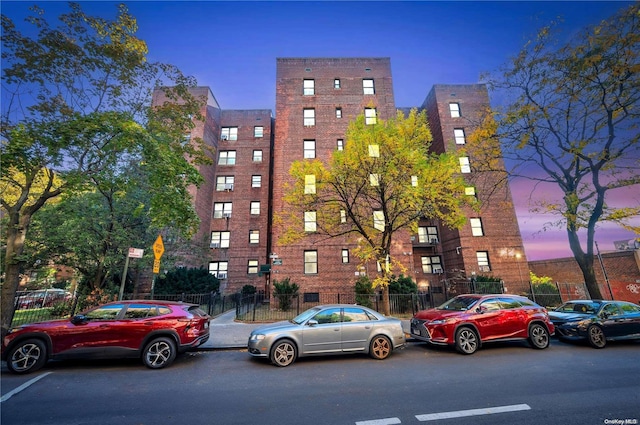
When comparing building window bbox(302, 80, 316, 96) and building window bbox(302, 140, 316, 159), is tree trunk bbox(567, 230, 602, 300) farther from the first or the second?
building window bbox(302, 80, 316, 96)

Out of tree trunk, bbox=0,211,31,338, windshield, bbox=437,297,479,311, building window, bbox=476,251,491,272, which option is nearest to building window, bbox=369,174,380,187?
windshield, bbox=437,297,479,311

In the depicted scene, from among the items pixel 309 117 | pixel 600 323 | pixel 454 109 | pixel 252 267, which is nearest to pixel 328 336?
pixel 600 323

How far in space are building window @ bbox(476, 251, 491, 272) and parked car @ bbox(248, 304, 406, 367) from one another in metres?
18.0

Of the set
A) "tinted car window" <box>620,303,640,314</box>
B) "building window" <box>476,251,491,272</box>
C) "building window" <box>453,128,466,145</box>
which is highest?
"building window" <box>453,128,466,145</box>

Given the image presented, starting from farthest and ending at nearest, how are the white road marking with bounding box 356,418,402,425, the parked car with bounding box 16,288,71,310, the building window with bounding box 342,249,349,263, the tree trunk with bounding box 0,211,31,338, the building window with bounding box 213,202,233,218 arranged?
the building window with bounding box 213,202,233,218 → the building window with bounding box 342,249,349,263 → the parked car with bounding box 16,288,71,310 → the tree trunk with bounding box 0,211,31,338 → the white road marking with bounding box 356,418,402,425

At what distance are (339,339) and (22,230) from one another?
10.7m

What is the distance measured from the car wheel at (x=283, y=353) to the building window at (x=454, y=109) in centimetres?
2644

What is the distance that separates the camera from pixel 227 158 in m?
28.3

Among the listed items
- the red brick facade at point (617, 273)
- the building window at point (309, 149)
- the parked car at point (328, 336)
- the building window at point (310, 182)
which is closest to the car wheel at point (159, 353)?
the parked car at point (328, 336)

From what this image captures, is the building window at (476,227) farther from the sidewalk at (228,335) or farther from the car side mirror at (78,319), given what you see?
the car side mirror at (78,319)

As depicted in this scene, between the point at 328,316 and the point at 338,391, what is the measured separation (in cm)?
245

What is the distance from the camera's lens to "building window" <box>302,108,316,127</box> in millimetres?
23281

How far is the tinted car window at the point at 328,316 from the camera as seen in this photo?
7.39 metres

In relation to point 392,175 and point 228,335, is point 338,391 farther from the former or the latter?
point 392,175
